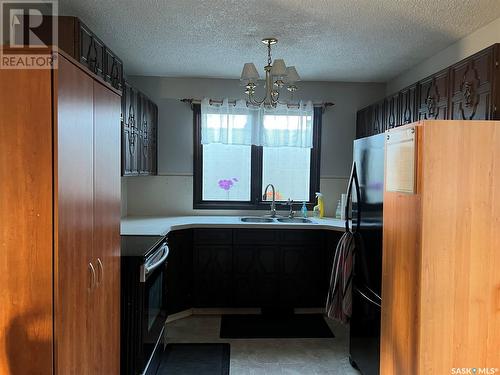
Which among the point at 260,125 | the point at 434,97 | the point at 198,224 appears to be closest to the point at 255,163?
the point at 260,125

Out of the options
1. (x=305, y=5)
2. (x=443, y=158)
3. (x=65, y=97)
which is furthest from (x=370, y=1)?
(x=65, y=97)

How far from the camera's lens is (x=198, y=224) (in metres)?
3.68

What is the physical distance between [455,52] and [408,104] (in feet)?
1.60

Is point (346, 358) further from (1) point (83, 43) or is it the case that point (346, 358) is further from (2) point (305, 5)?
(1) point (83, 43)

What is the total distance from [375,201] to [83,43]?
1940mm

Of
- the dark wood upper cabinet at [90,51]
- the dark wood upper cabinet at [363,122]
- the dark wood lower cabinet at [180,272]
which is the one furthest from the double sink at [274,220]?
the dark wood upper cabinet at [90,51]

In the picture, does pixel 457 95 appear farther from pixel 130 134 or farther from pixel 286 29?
pixel 130 134

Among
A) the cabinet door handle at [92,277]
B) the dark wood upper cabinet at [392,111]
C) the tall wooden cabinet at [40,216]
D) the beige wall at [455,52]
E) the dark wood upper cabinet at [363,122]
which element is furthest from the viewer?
the dark wood upper cabinet at [363,122]

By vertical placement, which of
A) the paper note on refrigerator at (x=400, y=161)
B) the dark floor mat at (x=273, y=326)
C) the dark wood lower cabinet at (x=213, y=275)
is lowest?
the dark floor mat at (x=273, y=326)

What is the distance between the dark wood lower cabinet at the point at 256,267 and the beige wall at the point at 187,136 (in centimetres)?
63

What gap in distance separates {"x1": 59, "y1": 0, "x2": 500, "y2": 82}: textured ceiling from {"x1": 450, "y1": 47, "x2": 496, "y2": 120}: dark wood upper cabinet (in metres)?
0.33

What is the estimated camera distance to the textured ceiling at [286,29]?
2322 mm

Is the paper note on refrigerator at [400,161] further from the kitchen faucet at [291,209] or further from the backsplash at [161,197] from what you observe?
the backsplash at [161,197]

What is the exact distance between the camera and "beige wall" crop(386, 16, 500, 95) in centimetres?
255
